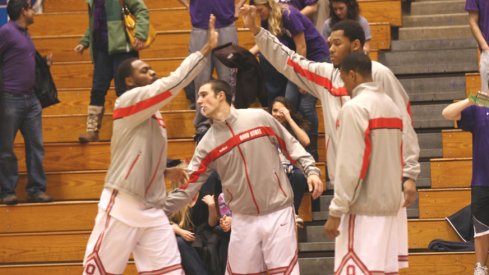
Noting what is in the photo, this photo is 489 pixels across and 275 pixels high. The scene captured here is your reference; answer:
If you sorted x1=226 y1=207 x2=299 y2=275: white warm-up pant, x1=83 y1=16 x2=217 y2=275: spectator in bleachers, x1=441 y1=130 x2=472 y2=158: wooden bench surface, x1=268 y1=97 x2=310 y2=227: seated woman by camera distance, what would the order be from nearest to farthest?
x1=83 y1=16 x2=217 y2=275: spectator in bleachers < x1=226 y1=207 x2=299 y2=275: white warm-up pant < x1=268 y1=97 x2=310 y2=227: seated woman < x1=441 y1=130 x2=472 y2=158: wooden bench surface

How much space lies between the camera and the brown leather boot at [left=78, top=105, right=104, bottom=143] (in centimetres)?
1025

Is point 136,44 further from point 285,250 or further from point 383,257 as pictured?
point 383,257

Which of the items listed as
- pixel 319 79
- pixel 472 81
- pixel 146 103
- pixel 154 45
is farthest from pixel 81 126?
pixel 319 79

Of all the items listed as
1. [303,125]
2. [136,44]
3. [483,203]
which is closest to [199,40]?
[136,44]

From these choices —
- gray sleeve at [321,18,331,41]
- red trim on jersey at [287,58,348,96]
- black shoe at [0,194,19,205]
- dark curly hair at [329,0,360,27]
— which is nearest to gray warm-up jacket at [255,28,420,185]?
red trim on jersey at [287,58,348,96]

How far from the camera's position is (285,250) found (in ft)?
24.5

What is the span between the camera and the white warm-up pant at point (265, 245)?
7469 millimetres

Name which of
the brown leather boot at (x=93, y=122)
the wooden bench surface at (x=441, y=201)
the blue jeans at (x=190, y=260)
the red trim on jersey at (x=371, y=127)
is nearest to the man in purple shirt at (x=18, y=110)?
the brown leather boot at (x=93, y=122)

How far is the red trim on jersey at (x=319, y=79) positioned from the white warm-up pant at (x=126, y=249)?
1.29 metres

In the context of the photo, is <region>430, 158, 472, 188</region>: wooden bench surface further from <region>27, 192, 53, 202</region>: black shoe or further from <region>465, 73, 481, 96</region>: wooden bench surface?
<region>27, 192, 53, 202</region>: black shoe

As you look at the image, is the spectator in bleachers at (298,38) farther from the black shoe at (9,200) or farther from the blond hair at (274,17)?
the black shoe at (9,200)

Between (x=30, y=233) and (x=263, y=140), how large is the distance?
2882mm

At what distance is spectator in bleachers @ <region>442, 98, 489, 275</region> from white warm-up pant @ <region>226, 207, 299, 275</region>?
1576mm

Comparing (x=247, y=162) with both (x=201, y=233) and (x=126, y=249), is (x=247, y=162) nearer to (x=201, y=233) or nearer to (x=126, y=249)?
(x=126, y=249)
